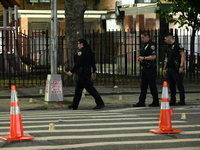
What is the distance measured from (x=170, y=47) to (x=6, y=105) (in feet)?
14.8

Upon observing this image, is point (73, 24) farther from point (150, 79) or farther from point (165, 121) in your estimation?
point (165, 121)

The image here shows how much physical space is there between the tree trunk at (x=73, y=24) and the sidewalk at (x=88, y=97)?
78.1 inches

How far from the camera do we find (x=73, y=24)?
78.1 feet

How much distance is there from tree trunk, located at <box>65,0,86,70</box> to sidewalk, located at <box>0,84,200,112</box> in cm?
198

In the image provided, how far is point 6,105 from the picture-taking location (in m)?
17.5

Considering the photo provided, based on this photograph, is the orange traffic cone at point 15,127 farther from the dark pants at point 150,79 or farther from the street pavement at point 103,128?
the dark pants at point 150,79

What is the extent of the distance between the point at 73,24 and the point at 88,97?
16.4ft

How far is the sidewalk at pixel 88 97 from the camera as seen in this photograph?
17.2 meters

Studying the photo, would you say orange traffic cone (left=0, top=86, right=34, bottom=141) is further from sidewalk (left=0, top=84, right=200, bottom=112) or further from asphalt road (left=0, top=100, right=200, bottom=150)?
sidewalk (left=0, top=84, right=200, bottom=112)

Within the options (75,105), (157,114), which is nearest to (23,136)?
(157,114)

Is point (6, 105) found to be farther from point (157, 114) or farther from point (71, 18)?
point (71, 18)

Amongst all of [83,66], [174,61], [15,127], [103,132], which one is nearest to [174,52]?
[174,61]

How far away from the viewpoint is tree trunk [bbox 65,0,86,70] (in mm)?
23547

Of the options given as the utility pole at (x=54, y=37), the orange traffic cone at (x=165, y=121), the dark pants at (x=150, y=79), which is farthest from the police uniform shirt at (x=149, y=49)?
the orange traffic cone at (x=165, y=121)
